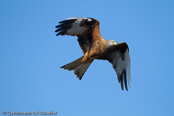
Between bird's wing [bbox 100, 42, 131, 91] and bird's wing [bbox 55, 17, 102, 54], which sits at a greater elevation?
bird's wing [bbox 55, 17, 102, 54]

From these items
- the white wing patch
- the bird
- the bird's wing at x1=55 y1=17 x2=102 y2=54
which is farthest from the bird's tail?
the white wing patch

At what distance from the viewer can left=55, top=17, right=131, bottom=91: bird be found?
26.4ft

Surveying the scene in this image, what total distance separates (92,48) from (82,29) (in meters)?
0.86

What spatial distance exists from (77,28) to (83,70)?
1583mm

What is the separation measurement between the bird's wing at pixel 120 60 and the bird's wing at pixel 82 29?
82 centimetres

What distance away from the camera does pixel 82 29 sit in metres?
8.48

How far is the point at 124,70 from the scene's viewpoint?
344 inches

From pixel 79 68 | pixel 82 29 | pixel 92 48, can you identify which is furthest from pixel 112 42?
pixel 79 68

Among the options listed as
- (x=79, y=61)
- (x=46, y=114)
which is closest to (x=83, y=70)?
(x=79, y=61)

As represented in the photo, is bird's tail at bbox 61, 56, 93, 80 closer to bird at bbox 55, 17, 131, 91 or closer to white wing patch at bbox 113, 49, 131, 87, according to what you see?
bird at bbox 55, 17, 131, 91

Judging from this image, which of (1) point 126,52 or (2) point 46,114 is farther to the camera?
(1) point 126,52

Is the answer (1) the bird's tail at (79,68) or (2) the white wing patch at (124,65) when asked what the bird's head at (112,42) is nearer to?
(2) the white wing patch at (124,65)

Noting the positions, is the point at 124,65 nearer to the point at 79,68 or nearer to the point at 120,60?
the point at 120,60

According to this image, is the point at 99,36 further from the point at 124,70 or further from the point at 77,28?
the point at 124,70
